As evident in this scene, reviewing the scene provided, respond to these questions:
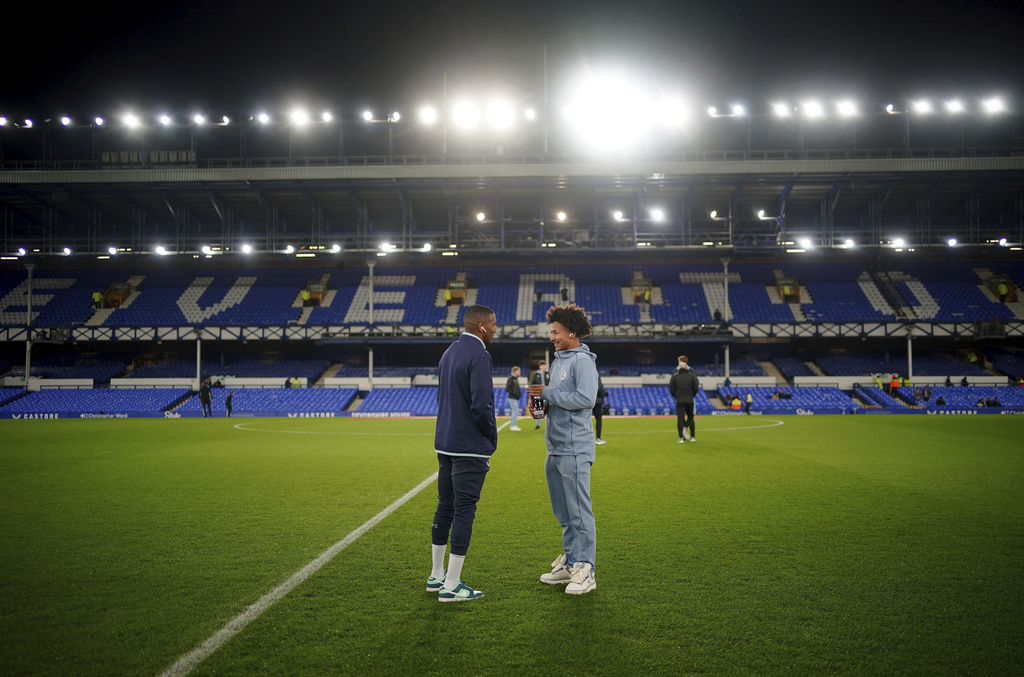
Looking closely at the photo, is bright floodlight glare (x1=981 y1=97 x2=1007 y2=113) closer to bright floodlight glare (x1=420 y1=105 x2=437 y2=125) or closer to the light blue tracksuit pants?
bright floodlight glare (x1=420 y1=105 x2=437 y2=125)

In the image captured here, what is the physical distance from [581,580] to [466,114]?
124 ft

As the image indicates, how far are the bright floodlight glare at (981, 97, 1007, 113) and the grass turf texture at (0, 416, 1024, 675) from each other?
3703cm

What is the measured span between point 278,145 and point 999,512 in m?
43.5

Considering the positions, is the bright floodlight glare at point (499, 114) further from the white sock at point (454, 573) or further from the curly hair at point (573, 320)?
the white sock at point (454, 573)

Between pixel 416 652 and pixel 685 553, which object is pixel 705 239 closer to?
pixel 685 553

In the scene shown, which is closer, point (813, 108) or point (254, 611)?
point (254, 611)

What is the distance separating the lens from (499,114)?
3872 centimetres

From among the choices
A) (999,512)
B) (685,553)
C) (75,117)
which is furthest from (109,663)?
(75,117)

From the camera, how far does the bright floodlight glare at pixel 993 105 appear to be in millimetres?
37188

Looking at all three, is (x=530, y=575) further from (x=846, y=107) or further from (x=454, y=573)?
(x=846, y=107)

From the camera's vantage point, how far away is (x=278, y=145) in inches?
1640

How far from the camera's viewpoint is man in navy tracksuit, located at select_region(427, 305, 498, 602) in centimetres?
466

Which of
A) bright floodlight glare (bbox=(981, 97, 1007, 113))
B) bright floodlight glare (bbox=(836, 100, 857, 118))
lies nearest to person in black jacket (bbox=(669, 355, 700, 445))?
bright floodlight glare (bbox=(836, 100, 857, 118))

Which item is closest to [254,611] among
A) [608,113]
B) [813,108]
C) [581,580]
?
[581,580]
